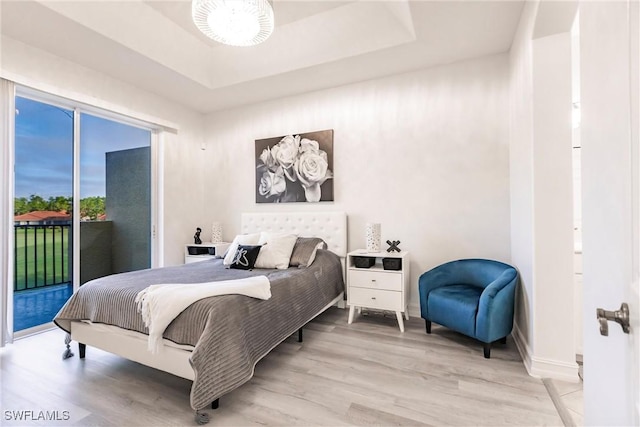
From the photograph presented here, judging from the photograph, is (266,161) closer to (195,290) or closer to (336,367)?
(195,290)

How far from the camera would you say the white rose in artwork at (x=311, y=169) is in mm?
3740

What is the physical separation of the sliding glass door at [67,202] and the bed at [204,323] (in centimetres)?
129

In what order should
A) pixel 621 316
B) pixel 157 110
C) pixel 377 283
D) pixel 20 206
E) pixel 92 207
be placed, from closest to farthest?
pixel 621 316
pixel 20 206
pixel 377 283
pixel 92 207
pixel 157 110

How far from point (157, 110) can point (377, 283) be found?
3.53 meters

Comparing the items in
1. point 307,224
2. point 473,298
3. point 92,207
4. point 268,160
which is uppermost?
point 268,160

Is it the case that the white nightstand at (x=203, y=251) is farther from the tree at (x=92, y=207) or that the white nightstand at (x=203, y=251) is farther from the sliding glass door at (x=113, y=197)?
the tree at (x=92, y=207)

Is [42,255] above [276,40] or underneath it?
underneath

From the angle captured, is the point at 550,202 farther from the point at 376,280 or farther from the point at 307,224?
the point at 307,224

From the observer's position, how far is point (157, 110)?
3.89 meters

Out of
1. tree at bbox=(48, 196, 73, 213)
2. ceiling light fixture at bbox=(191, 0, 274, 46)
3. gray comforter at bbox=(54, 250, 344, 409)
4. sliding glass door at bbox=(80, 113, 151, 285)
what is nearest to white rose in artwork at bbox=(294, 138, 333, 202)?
gray comforter at bbox=(54, 250, 344, 409)

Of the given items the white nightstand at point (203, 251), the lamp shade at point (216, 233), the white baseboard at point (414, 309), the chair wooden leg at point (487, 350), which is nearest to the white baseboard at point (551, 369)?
the chair wooden leg at point (487, 350)

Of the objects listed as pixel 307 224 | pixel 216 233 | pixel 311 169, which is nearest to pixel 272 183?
pixel 311 169

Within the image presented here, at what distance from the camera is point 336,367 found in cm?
223

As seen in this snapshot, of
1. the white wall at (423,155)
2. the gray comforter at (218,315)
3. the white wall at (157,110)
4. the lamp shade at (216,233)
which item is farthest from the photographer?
the lamp shade at (216,233)
